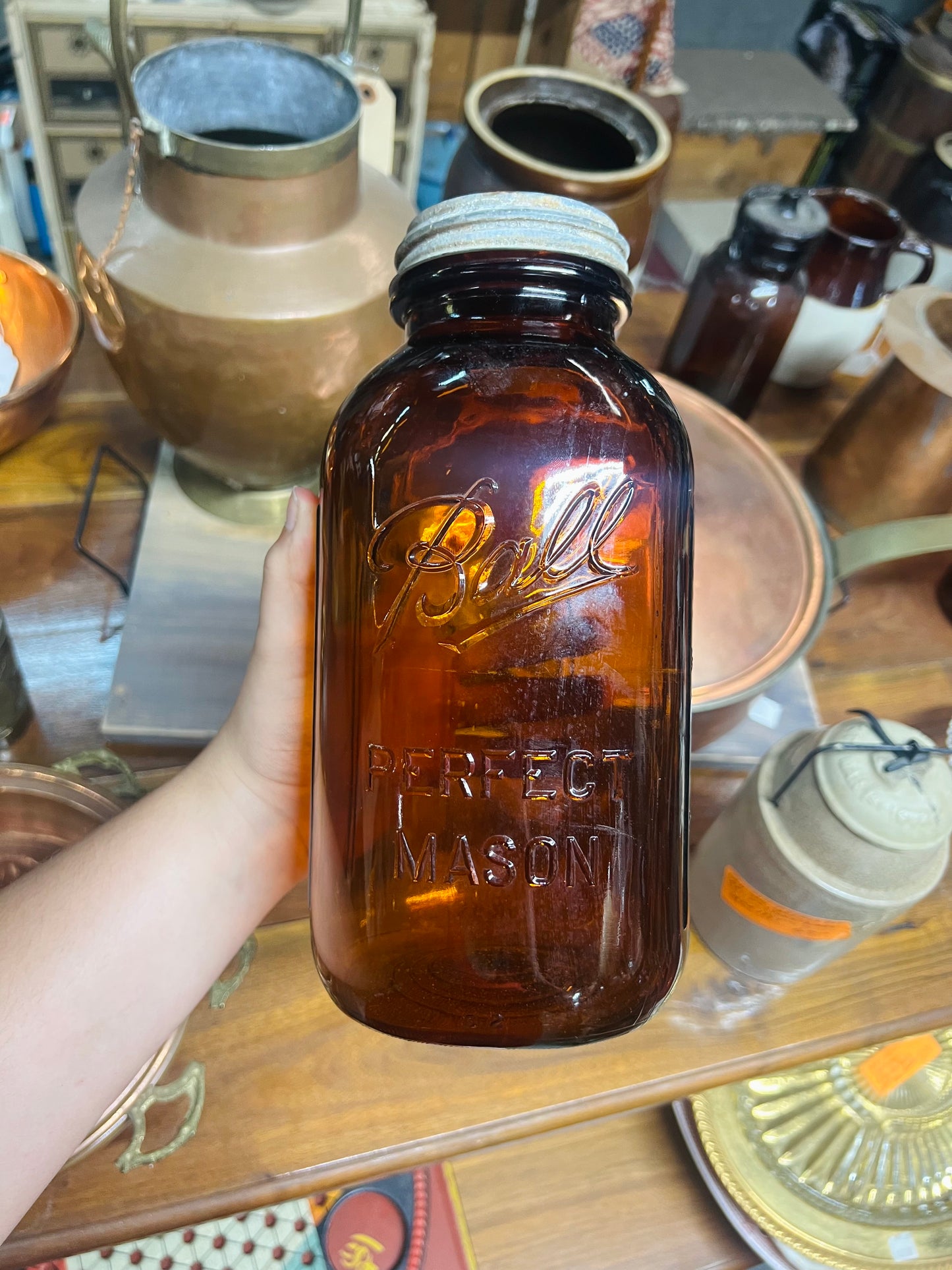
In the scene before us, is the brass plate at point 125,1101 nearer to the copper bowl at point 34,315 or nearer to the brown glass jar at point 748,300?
the copper bowl at point 34,315

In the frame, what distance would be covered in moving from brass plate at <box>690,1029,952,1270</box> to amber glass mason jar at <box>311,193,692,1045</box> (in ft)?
1.40

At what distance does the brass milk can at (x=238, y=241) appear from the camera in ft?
1.48

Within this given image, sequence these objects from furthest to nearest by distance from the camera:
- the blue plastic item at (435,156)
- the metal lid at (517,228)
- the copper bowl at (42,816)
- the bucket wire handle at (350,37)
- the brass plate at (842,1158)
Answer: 1. the blue plastic item at (435,156)
2. the brass plate at (842,1158)
3. the bucket wire handle at (350,37)
4. the copper bowl at (42,816)
5. the metal lid at (517,228)

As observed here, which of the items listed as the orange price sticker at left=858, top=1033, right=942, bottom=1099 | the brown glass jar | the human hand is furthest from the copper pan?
the orange price sticker at left=858, top=1033, right=942, bottom=1099

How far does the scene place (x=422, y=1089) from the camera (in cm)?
44

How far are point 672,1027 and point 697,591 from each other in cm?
25

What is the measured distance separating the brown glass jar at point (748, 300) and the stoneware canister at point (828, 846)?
0.38 metres

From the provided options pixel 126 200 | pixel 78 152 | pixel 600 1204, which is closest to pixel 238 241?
pixel 126 200

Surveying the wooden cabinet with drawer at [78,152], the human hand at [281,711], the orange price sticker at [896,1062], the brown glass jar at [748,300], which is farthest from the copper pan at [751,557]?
the wooden cabinet with drawer at [78,152]

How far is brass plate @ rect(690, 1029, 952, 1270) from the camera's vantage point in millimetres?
627

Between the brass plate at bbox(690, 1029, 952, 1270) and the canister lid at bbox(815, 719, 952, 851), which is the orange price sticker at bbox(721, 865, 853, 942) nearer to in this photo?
the canister lid at bbox(815, 719, 952, 851)

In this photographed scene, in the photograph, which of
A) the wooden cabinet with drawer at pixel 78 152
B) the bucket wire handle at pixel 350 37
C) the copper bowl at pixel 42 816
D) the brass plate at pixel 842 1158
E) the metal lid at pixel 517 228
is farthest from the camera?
the wooden cabinet with drawer at pixel 78 152

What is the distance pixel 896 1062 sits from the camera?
29.0 inches

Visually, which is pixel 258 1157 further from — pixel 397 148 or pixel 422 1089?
pixel 397 148
